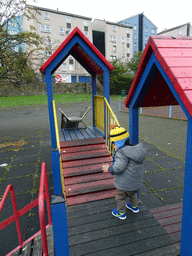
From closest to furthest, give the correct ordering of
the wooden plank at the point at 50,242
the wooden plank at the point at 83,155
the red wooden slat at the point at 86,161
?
the wooden plank at the point at 50,242 → the red wooden slat at the point at 86,161 → the wooden plank at the point at 83,155

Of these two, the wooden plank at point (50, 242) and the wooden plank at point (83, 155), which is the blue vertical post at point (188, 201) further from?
the wooden plank at point (83, 155)

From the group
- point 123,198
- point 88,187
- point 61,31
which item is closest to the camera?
point 123,198

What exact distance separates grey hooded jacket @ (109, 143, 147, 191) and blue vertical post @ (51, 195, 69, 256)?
1.15 meters

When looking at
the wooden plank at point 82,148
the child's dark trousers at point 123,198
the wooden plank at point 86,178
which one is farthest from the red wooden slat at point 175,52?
the wooden plank at point 82,148

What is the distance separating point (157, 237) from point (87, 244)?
3.20 ft

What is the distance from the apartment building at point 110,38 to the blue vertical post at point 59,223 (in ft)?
149

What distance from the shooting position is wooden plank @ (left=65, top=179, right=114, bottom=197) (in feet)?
12.1

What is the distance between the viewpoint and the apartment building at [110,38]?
45219 mm

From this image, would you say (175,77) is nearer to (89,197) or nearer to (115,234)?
(115,234)

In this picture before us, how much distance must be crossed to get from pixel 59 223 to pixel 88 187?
2169 millimetres

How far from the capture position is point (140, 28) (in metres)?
54.9

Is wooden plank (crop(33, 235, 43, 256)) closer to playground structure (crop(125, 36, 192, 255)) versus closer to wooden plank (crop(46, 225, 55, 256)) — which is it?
wooden plank (crop(46, 225, 55, 256))

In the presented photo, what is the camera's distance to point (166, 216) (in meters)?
3.16

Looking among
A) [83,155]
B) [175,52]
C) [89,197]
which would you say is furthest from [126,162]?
[83,155]
